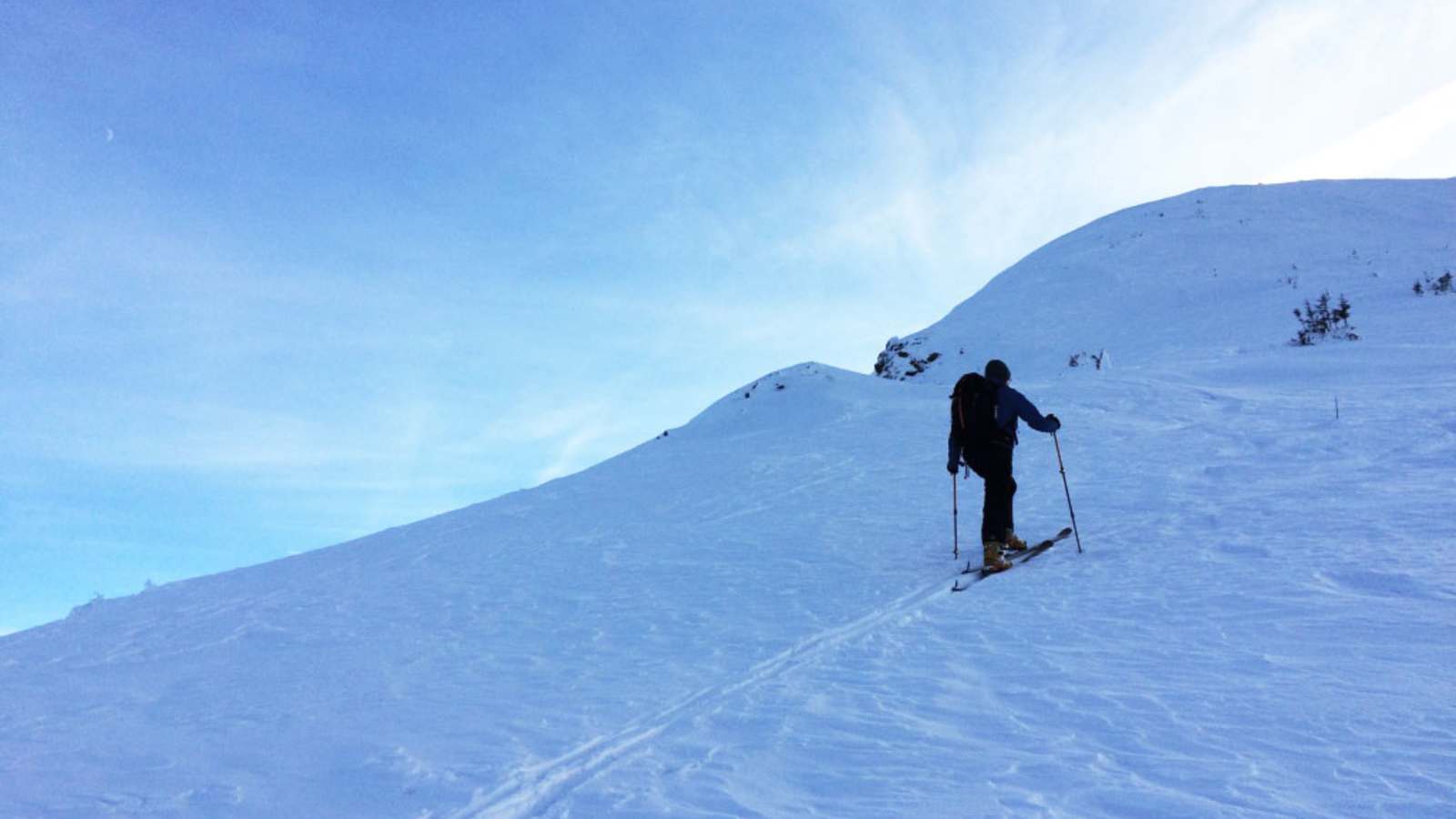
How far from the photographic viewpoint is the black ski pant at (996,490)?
27.6 ft

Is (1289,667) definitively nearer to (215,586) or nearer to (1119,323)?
(215,586)

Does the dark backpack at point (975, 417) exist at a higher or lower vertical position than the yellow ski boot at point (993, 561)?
higher

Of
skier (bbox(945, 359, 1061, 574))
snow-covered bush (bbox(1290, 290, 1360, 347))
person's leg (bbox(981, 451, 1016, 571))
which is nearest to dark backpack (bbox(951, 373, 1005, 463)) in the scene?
skier (bbox(945, 359, 1061, 574))

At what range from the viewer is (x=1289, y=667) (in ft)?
14.4

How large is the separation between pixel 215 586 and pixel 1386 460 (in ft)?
46.9

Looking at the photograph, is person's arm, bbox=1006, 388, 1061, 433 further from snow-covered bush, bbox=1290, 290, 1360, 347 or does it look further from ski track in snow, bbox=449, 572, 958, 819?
snow-covered bush, bbox=1290, 290, 1360, 347

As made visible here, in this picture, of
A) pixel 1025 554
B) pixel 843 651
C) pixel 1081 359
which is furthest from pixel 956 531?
pixel 1081 359

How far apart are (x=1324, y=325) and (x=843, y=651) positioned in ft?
66.3

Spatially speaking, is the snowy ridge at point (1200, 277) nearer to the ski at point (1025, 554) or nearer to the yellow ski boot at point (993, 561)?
the ski at point (1025, 554)

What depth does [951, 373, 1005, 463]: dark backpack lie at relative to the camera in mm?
8930

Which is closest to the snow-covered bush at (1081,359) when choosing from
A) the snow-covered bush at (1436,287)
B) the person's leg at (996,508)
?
the snow-covered bush at (1436,287)

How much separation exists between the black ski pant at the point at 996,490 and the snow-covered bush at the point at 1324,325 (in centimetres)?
1457

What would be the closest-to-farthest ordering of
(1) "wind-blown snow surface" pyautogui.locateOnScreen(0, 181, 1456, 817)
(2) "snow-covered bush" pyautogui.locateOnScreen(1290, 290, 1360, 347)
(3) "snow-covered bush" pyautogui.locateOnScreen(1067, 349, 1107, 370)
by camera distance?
(1) "wind-blown snow surface" pyautogui.locateOnScreen(0, 181, 1456, 817), (2) "snow-covered bush" pyautogui.locateOnScreen(1290, 290, 1360, 347), (3) "snow-covered bush" pyautogui.locateOnScreen(1067, 349, 1107, 370)

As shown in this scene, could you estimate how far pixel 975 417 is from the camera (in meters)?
9.06
